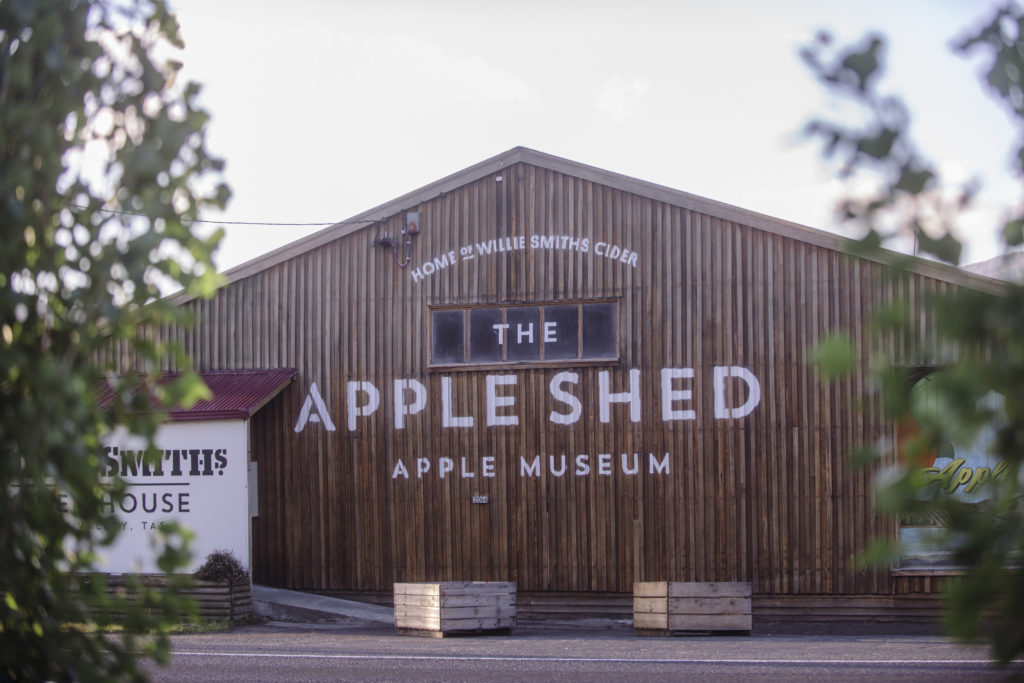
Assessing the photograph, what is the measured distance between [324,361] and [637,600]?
6827 millimetres

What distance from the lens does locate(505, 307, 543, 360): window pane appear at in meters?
18.1

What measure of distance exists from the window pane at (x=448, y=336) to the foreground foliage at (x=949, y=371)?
52.0 feet

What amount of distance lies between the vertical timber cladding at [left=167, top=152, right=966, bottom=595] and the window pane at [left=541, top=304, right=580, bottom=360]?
0.66ft

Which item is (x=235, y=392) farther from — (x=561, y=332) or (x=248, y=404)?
(x=561, y=332)

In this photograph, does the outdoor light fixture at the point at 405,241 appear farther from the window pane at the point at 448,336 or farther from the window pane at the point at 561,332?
the window pane at the point at 561,332

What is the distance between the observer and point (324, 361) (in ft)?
62.4

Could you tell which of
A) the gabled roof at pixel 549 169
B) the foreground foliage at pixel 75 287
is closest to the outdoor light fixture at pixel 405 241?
the gabled roof at pixel 549 169

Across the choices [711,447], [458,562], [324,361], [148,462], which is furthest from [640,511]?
[148,462]

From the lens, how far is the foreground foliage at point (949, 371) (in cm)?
230

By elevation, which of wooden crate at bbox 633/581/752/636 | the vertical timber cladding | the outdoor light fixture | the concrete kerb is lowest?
the concrete kerb

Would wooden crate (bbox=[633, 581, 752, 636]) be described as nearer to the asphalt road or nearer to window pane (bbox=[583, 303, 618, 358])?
the asphalt road

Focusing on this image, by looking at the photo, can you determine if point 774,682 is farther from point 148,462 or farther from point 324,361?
point 324,361

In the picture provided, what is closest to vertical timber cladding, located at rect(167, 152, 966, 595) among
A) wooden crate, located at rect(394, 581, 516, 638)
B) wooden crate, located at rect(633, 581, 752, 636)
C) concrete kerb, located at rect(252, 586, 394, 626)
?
concrete kerb, located at rect(252, 586, 394, 626)

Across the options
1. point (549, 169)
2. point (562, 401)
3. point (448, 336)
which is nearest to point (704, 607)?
point (562, 401)
